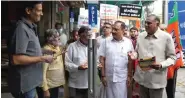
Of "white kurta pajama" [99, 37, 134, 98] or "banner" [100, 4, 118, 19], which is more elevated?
"banner" [100, 4, 118, 19]

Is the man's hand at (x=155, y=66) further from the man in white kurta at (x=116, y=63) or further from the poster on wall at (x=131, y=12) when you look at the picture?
the poster on wall at (x=131, y=12)

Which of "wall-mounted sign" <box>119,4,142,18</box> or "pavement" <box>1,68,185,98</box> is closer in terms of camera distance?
"pavement" <box>1,68,185,98</box>

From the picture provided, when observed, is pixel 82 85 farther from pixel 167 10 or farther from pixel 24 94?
pixel 167 10

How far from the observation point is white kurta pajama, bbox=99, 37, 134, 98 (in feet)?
15.1

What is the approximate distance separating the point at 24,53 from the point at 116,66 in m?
1.80

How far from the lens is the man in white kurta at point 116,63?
15.1 ft

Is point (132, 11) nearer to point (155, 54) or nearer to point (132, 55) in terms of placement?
point (132, 55)

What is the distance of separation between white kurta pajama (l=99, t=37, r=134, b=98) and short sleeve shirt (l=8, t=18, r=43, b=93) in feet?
5.09

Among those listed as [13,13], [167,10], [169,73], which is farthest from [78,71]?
[167,10]

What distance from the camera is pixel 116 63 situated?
4590mm

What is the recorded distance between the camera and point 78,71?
462cm

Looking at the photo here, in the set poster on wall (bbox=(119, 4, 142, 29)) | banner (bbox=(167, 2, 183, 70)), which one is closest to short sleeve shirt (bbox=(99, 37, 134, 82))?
banner (bbox=(167, 2, 183, 70))

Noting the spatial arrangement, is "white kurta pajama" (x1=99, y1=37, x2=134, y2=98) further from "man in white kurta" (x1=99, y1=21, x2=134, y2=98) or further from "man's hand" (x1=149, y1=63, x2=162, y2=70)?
"man's hand" (x1=149, y1=63, x2=162, y2=70)

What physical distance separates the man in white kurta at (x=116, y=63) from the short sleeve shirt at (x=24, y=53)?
1555 mm
